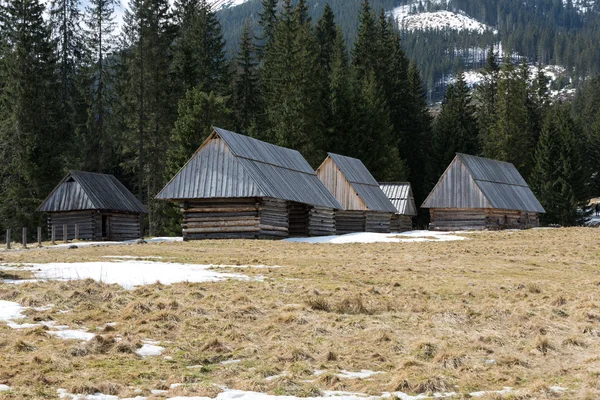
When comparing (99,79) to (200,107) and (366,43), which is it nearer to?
(200,107)

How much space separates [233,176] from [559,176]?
44.3 metres

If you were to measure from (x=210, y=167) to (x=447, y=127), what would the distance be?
4675 centimetres

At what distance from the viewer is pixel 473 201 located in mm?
55969

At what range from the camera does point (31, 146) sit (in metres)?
57.4

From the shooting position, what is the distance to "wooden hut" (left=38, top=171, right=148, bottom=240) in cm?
4681

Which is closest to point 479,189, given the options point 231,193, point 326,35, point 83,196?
point 231,193

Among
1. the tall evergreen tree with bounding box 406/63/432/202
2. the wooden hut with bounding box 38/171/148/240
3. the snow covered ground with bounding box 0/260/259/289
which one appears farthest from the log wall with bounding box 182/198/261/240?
the tall evergreen tree with bounding box 406/63/432/202

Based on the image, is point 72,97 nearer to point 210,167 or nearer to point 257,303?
point 210,167

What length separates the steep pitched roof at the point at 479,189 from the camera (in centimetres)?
5631

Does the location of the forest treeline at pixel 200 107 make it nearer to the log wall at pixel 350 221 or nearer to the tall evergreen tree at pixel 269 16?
the tall evergreen tree at pixel 269 16

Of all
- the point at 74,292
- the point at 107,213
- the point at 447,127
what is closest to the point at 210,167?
the point at 107,213

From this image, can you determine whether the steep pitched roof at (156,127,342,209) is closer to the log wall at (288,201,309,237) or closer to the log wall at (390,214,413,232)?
the log wall at (288,201,309,237)

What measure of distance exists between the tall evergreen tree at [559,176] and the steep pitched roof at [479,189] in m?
10.7

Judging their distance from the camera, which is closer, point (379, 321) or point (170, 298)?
point (379, 321)
